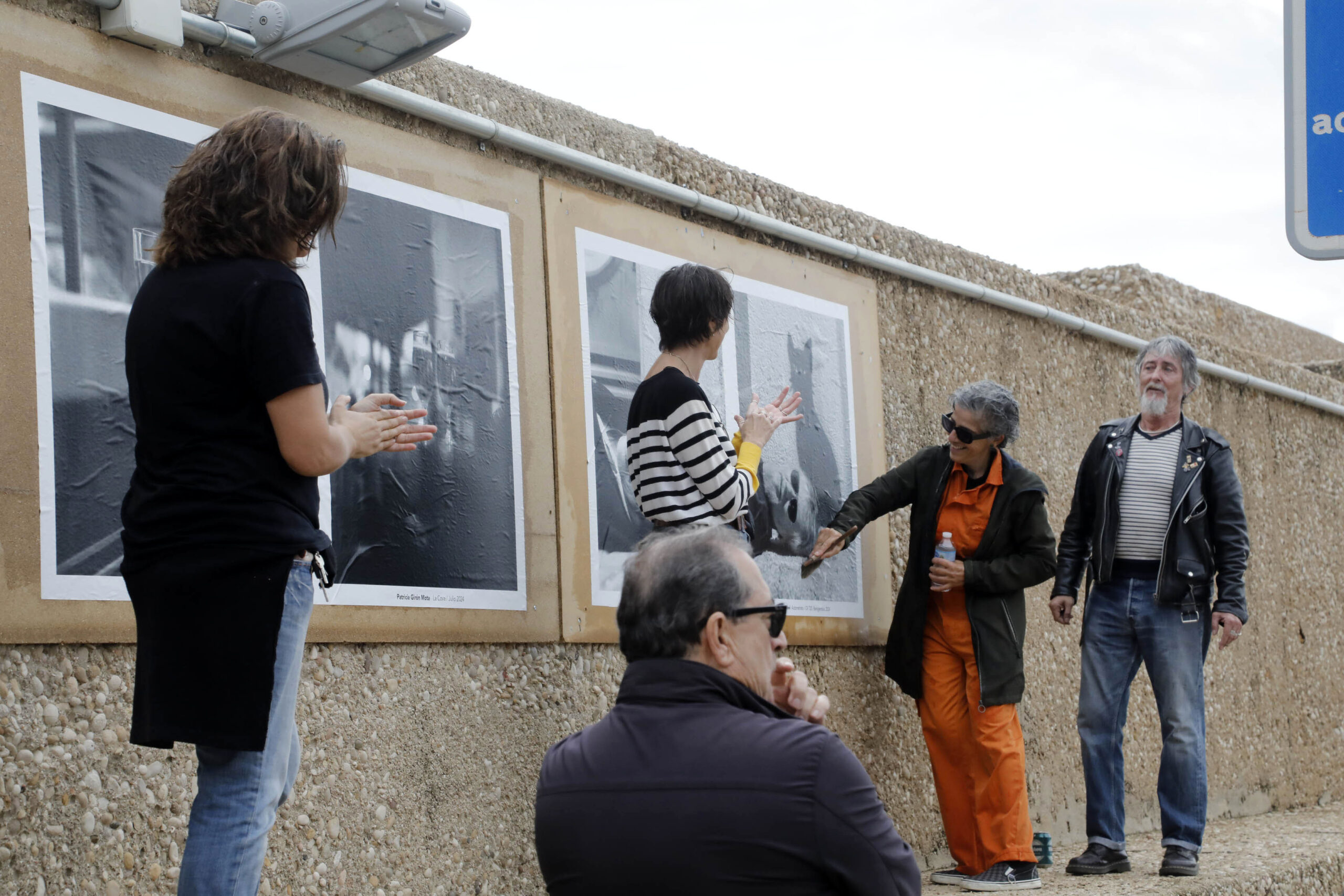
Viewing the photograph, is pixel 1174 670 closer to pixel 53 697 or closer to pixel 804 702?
pixel 804 702

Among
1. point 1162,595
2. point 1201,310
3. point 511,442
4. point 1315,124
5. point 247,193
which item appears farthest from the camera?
point 1201,310

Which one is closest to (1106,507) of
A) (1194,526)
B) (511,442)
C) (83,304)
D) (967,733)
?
(1194,526)

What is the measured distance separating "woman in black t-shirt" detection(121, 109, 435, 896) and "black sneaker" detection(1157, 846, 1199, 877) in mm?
3481

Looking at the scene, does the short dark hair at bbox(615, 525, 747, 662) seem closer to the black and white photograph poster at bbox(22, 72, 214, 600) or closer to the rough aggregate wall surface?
the black and white photograph poster at bbox(22, 72, 214, 600)

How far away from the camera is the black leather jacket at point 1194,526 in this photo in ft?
16.5

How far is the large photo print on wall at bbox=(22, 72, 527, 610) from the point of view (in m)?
3.08

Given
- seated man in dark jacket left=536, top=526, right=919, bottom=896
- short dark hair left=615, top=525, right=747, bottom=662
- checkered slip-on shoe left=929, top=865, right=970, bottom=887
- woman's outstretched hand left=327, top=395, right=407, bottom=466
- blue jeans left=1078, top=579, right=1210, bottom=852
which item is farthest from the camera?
blue jeans left=1078, top=579, right=1210, bottom=852

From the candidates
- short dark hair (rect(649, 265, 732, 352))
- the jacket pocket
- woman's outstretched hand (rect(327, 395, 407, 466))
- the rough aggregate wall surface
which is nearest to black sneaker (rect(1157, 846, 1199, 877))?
the jacket pocket

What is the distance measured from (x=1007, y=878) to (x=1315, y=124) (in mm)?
2623

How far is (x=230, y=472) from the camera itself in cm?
238

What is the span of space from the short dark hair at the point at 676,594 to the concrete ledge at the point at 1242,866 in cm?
292

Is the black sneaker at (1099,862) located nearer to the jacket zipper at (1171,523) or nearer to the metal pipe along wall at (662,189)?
the jacket zipper at (1171,523)

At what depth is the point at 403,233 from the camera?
390 cm

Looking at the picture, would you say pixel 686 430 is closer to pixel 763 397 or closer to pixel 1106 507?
pixel 763 397
